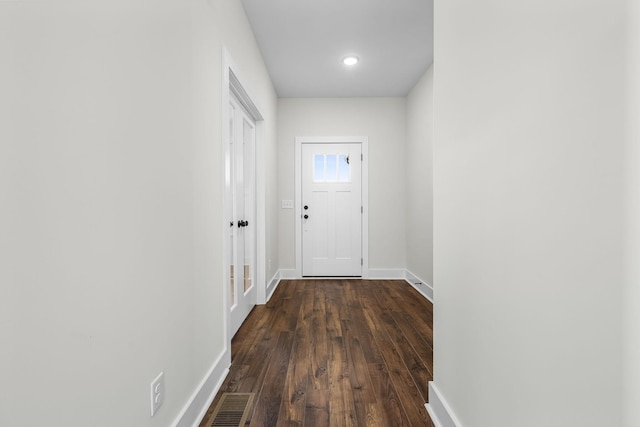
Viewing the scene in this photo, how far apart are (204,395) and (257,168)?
7.67ft

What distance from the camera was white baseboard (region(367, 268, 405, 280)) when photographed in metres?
4.70

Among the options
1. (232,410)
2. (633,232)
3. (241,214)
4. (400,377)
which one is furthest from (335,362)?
(633,232)

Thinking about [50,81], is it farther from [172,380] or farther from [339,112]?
[339,112]

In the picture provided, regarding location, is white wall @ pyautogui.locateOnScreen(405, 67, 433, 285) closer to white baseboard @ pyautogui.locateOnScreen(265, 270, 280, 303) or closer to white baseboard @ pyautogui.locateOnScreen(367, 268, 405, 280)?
white baseboard @ pyautogui.locateOnScreen(367, 268, 405, 280)

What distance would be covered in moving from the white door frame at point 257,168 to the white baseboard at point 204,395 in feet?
0.54

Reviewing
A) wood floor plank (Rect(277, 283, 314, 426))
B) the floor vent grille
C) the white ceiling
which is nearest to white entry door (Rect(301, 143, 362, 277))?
the white ceiling

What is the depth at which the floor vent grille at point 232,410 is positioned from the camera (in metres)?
1.52

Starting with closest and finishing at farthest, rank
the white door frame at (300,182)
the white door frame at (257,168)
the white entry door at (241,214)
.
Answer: the white door frame at (257,168) → the white entry door at (241,214) → the white door frame at (300,182)

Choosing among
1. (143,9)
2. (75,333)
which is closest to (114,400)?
(75,333)

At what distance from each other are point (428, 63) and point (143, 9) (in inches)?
130

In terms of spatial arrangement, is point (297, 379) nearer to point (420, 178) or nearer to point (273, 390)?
point (273, 390)

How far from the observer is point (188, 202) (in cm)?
151

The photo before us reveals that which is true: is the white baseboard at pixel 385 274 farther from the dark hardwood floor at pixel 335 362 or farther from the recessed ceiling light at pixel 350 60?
the recessed ceiling light at pixel 350 60

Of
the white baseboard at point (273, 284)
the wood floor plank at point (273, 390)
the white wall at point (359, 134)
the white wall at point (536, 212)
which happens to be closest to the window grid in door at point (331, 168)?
the white wall at point (359, 134)
